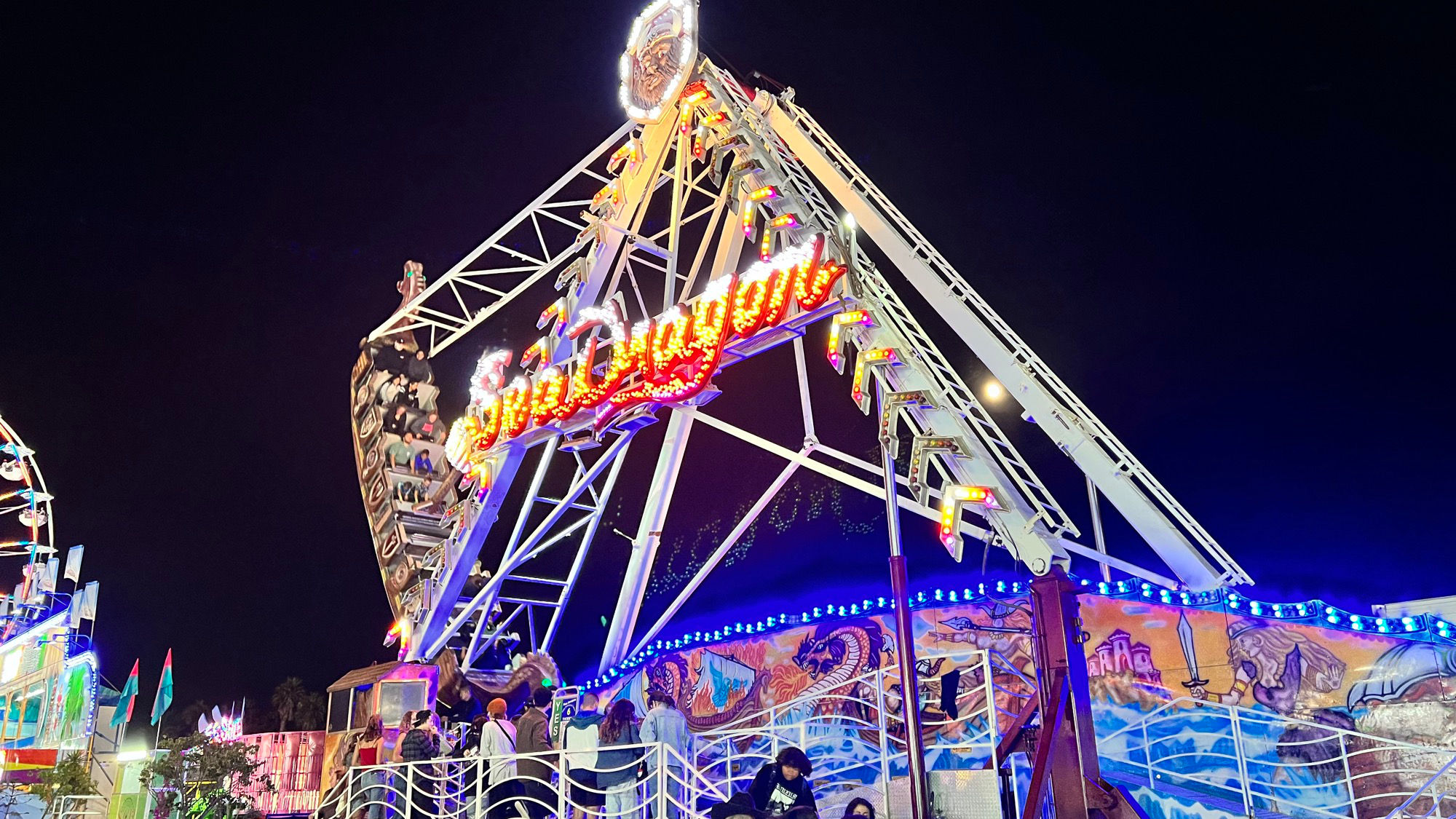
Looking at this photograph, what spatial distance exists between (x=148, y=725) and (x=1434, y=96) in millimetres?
56870

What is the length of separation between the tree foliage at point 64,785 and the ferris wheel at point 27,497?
13468mm

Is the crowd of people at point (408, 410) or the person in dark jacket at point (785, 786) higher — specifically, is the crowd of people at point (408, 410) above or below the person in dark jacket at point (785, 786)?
above

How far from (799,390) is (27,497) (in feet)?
91.3

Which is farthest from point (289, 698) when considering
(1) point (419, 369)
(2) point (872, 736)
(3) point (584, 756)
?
(3) point (584, 756)

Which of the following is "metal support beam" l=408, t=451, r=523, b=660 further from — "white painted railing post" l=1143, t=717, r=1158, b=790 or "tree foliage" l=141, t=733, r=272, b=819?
"white painted railing post" l=1143, t=717, r=1158, b=790

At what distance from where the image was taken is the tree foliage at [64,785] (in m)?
20.3

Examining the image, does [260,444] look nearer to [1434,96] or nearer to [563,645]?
[563,645]

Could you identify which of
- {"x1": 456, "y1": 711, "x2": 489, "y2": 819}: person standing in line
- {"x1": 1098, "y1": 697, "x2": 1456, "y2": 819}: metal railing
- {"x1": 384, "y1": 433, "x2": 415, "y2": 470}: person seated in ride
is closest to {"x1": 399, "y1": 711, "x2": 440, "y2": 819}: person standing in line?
{"x1": 456, "y1": 711, "x2": 489, "y2": 819}: person standing in line

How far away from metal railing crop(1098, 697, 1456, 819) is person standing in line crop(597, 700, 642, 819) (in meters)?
5.85

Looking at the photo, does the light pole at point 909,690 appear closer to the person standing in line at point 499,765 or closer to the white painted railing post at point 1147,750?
the person standing in line at point 499,765

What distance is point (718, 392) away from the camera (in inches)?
659

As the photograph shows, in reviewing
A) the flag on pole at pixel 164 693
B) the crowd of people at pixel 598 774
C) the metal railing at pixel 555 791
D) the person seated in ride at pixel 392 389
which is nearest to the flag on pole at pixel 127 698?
the flag on pole at pixel 164 693

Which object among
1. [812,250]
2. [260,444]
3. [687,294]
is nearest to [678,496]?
[687,294]

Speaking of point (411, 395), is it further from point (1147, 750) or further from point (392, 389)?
point (1147, 750)
